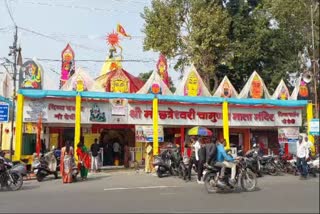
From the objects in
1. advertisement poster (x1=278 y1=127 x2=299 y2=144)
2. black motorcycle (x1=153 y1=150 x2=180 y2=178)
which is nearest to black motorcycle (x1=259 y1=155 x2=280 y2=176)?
black motorcycle (x1=153 y1=150 x2=180 y2=178)

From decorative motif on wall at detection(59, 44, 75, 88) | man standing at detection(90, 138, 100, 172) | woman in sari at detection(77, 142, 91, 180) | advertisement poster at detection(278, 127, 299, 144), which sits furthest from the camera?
decorative motif on wall at detection(59, 44, 75, 88)

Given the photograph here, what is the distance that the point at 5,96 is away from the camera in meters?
22.5

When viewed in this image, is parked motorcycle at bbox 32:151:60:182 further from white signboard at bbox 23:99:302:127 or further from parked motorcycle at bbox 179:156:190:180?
parked motorcycle at bbox 179:156:190:180

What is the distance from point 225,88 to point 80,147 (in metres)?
8.95

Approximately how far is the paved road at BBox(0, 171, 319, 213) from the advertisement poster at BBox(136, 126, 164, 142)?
4.58 metres

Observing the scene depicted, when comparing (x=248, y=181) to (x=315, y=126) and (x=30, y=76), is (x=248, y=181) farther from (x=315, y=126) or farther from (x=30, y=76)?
(x=30, y=76)

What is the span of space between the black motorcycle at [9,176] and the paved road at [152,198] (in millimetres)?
450

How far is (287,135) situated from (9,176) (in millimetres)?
15888

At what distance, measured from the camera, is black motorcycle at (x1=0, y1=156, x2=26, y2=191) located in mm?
14844

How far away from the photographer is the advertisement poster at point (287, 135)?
24.7 m

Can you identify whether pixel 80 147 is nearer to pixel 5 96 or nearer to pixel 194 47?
pixel 5 96

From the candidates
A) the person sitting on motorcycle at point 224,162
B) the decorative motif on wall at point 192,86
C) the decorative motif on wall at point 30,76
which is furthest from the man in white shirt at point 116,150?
the person sitting on motorcycle at point 224,162

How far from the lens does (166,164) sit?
59.2 feet

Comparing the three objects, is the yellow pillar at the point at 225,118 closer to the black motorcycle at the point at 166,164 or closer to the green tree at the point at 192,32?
the black motorcycle at the point at 166,164
